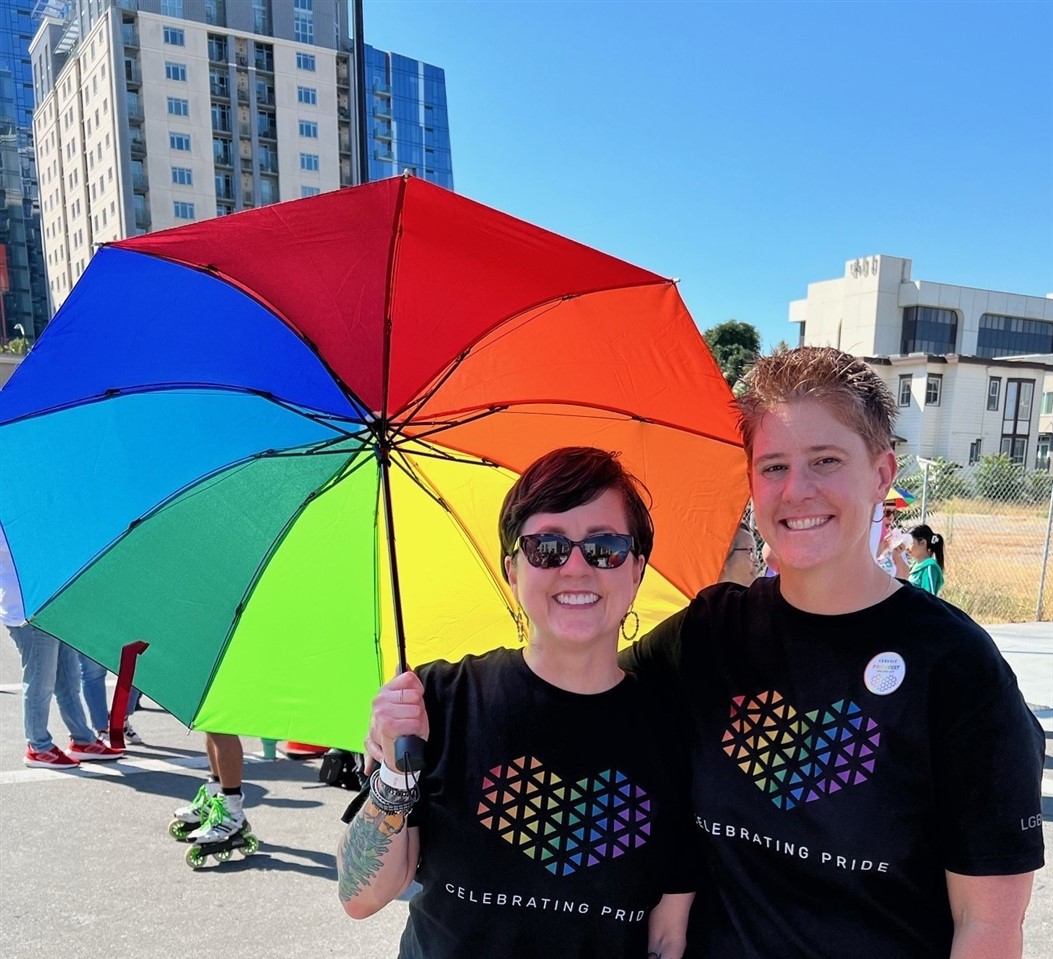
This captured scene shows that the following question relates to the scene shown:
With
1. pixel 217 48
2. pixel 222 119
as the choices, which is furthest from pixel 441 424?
pixel 217 48

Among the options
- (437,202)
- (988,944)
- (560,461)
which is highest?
(437,202)

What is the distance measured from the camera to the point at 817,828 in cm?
124

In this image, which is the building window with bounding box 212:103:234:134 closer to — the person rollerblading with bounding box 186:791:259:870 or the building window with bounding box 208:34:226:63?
the building window with bounding box 208:34:226:63

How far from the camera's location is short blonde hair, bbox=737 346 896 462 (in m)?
1.36

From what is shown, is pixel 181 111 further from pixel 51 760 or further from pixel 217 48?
pixel 51 760

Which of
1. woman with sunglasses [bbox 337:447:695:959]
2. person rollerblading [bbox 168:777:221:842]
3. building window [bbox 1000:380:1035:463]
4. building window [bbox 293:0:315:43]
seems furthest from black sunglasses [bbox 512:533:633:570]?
building window [bbox 293:0:315:43]

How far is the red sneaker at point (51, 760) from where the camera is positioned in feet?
15.7

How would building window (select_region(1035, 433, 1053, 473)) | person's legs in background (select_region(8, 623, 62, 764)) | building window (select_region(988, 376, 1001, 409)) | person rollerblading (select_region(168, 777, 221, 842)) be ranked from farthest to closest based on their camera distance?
building window (select_region(1035, 433, 1053, 473))
building window (select_region(988, 376, 1001, 409))
person's legs in background (select_region(8, 623, 62, 764))
person rollerblading (select_region(168, 777, 221, 842))

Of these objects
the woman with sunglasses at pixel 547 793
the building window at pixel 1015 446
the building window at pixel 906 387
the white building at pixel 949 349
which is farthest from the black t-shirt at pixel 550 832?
the building window at pixel 1015 446

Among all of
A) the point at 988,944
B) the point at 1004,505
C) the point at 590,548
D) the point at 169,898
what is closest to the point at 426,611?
→ the point at 590,548

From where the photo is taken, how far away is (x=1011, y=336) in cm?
6375

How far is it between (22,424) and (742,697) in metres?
1.74

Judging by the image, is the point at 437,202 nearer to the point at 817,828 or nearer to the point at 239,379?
the point at 239,379

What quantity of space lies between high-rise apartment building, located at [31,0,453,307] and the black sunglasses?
55644 mm
